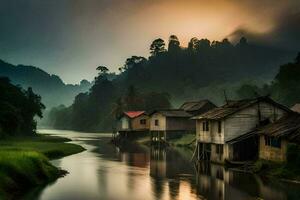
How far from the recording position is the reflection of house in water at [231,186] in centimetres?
3578

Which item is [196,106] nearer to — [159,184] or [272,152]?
[272,152]

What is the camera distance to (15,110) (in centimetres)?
7894

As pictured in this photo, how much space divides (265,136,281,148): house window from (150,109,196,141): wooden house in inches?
1847

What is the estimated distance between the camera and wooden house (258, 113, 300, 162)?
44156 millimetres

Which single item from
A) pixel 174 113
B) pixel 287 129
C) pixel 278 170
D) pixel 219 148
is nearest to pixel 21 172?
pixel 278 170

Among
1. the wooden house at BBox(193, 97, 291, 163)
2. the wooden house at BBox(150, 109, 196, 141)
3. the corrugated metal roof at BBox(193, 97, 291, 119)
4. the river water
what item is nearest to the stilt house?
the wooden house at BBox(150, 109, 196, 141)

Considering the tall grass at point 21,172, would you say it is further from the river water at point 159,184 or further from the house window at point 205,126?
the house window at point 205,126

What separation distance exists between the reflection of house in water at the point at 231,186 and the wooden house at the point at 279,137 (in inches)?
140

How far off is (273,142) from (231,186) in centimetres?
956

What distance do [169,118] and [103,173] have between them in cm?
4795

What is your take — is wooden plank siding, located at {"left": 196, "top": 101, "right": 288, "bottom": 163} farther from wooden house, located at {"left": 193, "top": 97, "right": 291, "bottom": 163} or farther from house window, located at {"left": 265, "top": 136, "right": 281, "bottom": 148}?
house window, located at {"left": 265, "top": 136, "right": 281, "bottom": 148}

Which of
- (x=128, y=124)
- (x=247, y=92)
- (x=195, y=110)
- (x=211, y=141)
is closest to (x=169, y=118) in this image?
(x=195, y=110)

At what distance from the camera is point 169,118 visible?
316ft

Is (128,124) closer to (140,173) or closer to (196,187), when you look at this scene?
(140,173)
